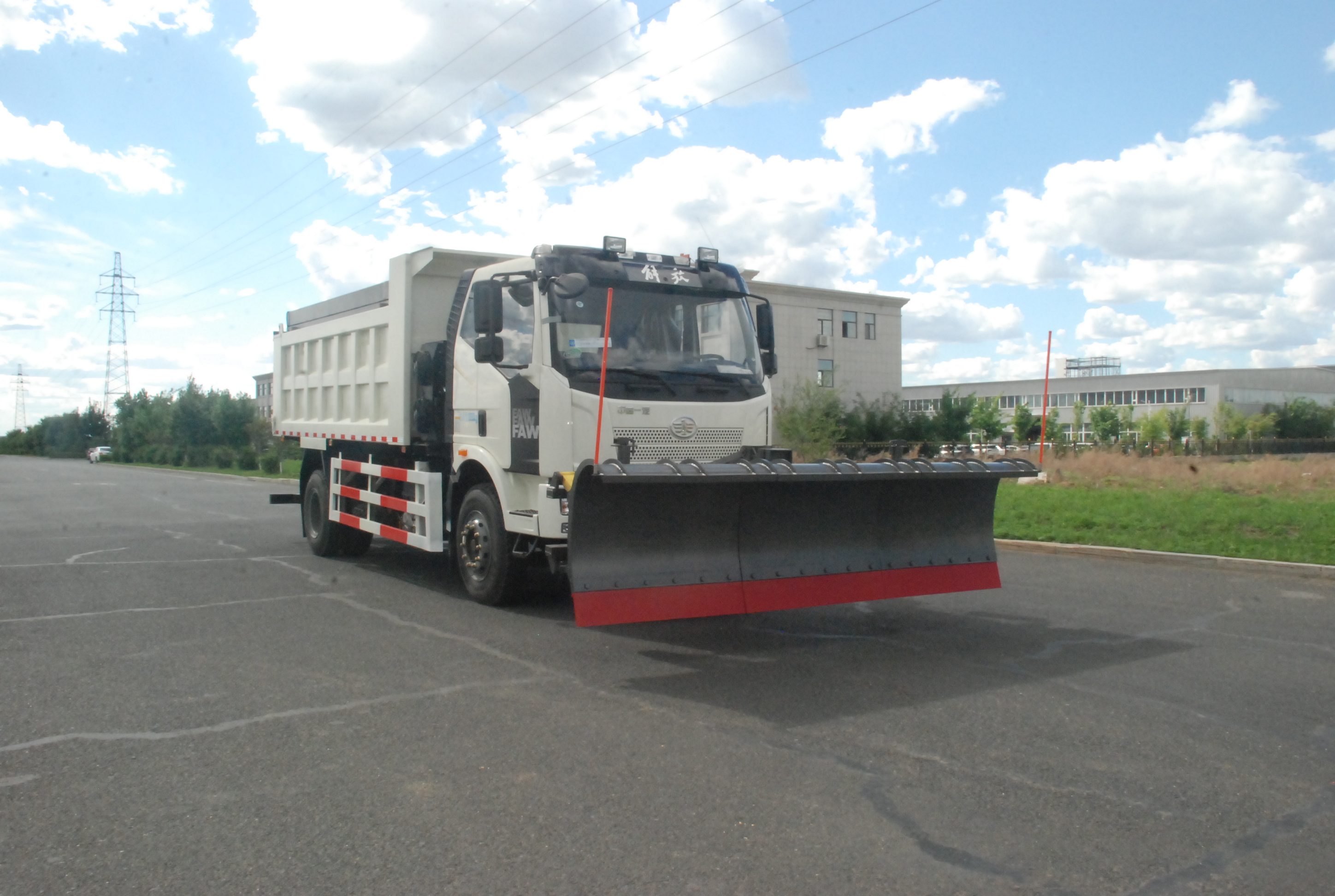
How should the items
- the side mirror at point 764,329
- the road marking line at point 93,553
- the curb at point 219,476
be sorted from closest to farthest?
the side mirror at point 764,329
the road marking line at point 93,553
the curb at point 219,476

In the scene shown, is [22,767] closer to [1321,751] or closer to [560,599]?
[560,599]

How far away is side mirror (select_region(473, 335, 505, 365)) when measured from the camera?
778 cm

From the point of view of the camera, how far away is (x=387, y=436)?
32.6ft

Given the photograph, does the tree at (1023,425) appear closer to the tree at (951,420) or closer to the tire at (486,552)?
the tree at (951,420)

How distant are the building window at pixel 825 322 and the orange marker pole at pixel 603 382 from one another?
175ft

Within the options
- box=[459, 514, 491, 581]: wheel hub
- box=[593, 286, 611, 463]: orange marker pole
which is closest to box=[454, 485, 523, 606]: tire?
box=[459, 514, 491, 581]: wheel hub

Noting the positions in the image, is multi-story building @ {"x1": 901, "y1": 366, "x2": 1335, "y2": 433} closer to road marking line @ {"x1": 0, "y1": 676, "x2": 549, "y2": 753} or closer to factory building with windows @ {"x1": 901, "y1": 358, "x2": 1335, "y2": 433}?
factory building with windows @ {"x1": 901, "y1": 358, "x2": 1335, "y2": 433}

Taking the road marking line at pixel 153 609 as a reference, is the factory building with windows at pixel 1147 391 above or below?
above

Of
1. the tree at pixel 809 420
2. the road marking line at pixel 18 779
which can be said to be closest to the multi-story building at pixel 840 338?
the tree at pixel 809 420

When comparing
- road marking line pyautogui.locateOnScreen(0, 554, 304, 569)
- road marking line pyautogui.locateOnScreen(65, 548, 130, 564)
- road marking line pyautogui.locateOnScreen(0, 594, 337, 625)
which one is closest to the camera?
road marking line pyautogui.locateOnScreen(0, 594, 337, 625)

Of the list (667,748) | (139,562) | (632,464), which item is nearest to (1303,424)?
(139,562)

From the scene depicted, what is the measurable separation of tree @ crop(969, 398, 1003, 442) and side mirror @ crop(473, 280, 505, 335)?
53943mm

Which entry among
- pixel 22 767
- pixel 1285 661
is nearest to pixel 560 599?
pixel 22 767

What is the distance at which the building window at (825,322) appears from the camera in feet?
196
